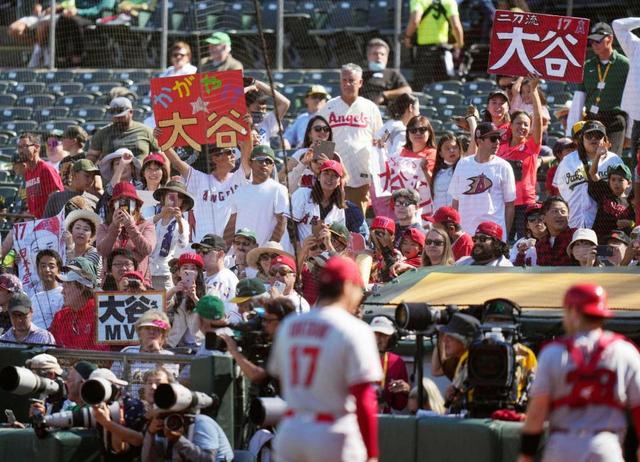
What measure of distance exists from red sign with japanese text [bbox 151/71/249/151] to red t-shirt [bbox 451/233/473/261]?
2.62 metres

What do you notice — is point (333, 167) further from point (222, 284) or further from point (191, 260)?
point (191, 260)

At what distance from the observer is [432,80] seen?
20641 millimetres

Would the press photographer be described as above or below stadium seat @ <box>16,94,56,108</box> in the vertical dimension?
below

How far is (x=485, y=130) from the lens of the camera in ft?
47.9

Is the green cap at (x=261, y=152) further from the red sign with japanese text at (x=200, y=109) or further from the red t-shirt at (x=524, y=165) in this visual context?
the red t-shirt at (x=524, y=165)

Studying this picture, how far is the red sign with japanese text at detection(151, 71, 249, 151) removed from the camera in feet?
49.6

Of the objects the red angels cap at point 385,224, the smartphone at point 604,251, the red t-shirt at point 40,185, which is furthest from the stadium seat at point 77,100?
the smartphone at point 604,251

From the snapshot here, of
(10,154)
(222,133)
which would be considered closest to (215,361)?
(222,133)

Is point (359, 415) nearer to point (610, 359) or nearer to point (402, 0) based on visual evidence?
point (610, 359)

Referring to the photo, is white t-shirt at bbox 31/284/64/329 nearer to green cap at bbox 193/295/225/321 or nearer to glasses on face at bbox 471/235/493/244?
green cap at bbox 193/295/225/321

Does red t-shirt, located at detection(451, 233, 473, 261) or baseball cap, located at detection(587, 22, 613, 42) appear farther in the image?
baseball cap, located at detection(587, 22, 613, 42)

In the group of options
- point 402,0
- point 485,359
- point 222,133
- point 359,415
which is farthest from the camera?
point 402,0

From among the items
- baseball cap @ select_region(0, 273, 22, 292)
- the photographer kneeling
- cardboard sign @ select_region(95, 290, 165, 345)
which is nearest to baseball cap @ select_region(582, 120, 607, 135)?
cardboard sign @ select_region(95, 290, 165, 345)

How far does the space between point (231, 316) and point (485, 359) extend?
3.21 m
